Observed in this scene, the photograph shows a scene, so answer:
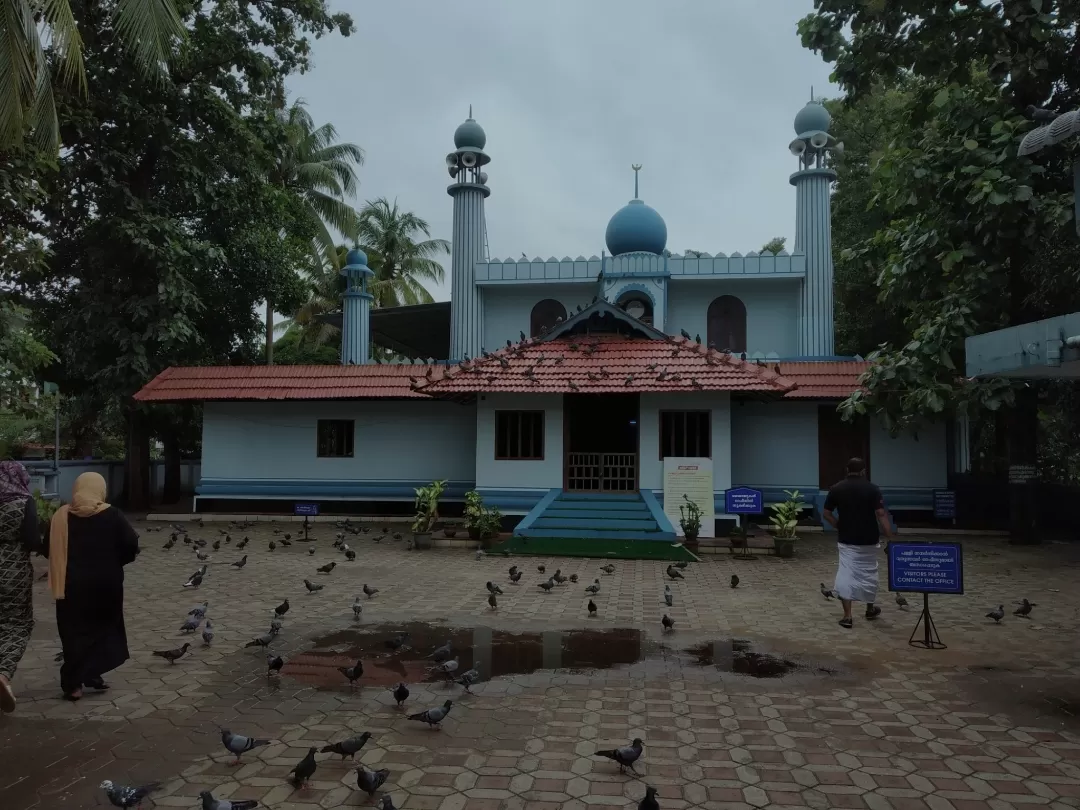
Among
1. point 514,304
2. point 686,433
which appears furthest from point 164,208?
point 686,433

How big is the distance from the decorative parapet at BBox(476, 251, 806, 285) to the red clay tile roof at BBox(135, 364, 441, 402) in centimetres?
584

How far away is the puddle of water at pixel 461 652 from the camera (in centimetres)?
623

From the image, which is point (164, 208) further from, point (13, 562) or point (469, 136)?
point (13, 562)

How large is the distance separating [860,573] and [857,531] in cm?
49

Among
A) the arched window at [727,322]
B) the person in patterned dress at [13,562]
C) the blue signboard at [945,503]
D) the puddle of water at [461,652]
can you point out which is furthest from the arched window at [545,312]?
the person in patterned dress at [13,562]

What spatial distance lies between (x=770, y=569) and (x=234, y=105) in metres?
18.1

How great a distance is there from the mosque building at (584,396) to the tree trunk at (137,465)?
2.59 m

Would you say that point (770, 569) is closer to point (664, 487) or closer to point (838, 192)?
point (664, 487)

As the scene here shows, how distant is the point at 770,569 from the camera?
469 inches

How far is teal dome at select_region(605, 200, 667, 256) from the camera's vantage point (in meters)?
22.8

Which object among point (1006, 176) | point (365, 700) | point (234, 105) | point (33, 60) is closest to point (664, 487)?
point (1006, 176)

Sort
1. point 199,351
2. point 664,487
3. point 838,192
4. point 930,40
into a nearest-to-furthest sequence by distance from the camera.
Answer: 1. point 930,40
2. point 664,487
3. point 199,351
4. point 838,192

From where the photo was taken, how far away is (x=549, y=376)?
50.8ft

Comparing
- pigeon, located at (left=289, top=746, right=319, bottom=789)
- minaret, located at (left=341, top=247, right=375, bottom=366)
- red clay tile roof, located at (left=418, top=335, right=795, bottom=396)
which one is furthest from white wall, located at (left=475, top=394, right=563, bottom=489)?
pigeon, located at (left=289, top=746, right=319, bottom=789)
